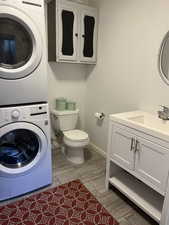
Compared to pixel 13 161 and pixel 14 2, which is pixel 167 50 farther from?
pixel 13 161

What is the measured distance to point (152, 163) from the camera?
4.45 ft

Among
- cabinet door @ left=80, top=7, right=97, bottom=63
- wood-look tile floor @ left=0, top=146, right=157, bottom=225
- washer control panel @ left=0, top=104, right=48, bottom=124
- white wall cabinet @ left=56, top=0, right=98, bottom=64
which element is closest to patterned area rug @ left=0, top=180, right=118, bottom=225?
wood-look tile floor @ left=0, top=146, right=157, bottom=225

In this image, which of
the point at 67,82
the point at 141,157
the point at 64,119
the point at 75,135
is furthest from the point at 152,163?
the point at 67,82

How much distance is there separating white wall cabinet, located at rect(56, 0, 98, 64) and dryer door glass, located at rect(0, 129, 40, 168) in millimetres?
1082

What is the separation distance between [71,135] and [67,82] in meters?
0.87

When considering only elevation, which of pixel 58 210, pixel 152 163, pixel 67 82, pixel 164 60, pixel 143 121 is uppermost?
pixel 164 60

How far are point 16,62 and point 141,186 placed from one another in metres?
1.71

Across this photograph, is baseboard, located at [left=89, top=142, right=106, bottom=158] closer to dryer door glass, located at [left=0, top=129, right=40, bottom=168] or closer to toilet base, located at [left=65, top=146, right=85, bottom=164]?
toilet base, located at [left=65, top=146, right=85, bottom=164]

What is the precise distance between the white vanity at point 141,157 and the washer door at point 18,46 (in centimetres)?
93

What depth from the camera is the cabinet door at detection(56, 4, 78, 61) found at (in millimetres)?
2121

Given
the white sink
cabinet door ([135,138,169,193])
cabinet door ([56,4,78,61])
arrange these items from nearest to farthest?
cabinet door ([135,138,169,193]), the white sink, cabinet door ([56,4,78,61])

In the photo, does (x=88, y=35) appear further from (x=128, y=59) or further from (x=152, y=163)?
(x=152, y=163)

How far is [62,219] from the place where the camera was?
4.99ft

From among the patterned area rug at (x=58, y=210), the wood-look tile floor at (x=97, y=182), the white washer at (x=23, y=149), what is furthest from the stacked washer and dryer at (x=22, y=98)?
the wood-look tile floor at (x=97, y=182)
